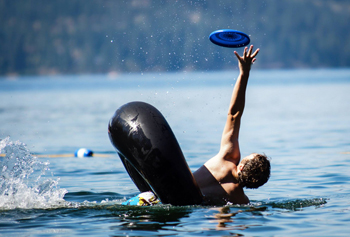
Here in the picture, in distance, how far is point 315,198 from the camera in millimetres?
9211

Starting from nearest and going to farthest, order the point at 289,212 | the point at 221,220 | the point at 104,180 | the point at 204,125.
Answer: the point at 221,220 < the point at 289,212 < the point at 104,180 < the point at 204,125

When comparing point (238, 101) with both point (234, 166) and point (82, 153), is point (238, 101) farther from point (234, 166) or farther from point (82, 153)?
point (82, 153)

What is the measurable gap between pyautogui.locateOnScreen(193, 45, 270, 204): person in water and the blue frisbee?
2.25 feet

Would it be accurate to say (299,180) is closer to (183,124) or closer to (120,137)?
(120,137)

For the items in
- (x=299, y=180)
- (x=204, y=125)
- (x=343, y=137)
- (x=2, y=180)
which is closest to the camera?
(x=2, y=180)

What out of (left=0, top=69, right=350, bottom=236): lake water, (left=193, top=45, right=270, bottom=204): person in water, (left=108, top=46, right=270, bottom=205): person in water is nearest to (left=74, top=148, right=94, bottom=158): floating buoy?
(left=0, top=69, right=350, bottom=236): lake water

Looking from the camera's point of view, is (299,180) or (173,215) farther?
(299,180)

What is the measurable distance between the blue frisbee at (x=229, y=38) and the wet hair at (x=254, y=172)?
1891 mm

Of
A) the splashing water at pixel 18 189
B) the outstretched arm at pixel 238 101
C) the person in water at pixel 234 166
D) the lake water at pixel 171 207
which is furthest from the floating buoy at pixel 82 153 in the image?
the outstretched arm at pixel 238 101

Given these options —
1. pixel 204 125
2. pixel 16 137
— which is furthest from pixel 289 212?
pixel 204 125

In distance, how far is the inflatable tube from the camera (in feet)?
24.4

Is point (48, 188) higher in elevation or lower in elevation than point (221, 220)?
higher

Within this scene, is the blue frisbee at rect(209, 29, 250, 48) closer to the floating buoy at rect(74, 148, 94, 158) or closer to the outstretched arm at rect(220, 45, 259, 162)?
the outstretched arm at rect(220, 45, 259, 162)

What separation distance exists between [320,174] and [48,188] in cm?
580
